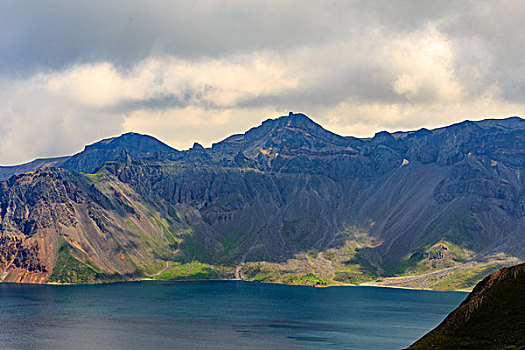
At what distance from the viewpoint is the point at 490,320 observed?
123 m

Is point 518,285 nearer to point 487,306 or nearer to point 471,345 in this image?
point 487,306

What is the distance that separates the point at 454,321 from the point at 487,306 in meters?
7.99

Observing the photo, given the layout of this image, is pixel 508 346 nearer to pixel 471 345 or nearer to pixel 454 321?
pixel 471 345

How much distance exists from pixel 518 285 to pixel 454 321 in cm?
1601

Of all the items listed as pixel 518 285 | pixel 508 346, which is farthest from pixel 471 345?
pixel 518 285

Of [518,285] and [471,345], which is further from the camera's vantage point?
[518,285]

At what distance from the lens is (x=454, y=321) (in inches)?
5089

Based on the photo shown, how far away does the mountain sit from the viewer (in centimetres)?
11647

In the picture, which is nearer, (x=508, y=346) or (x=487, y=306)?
(x=508, y=346)

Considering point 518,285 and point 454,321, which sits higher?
point 518,285

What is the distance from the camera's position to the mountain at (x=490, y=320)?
11647cm

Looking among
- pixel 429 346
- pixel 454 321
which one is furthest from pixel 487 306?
pixel 429 346

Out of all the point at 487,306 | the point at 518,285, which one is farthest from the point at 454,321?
the point at 518,285

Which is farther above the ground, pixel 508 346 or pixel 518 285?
pixel 518 285
